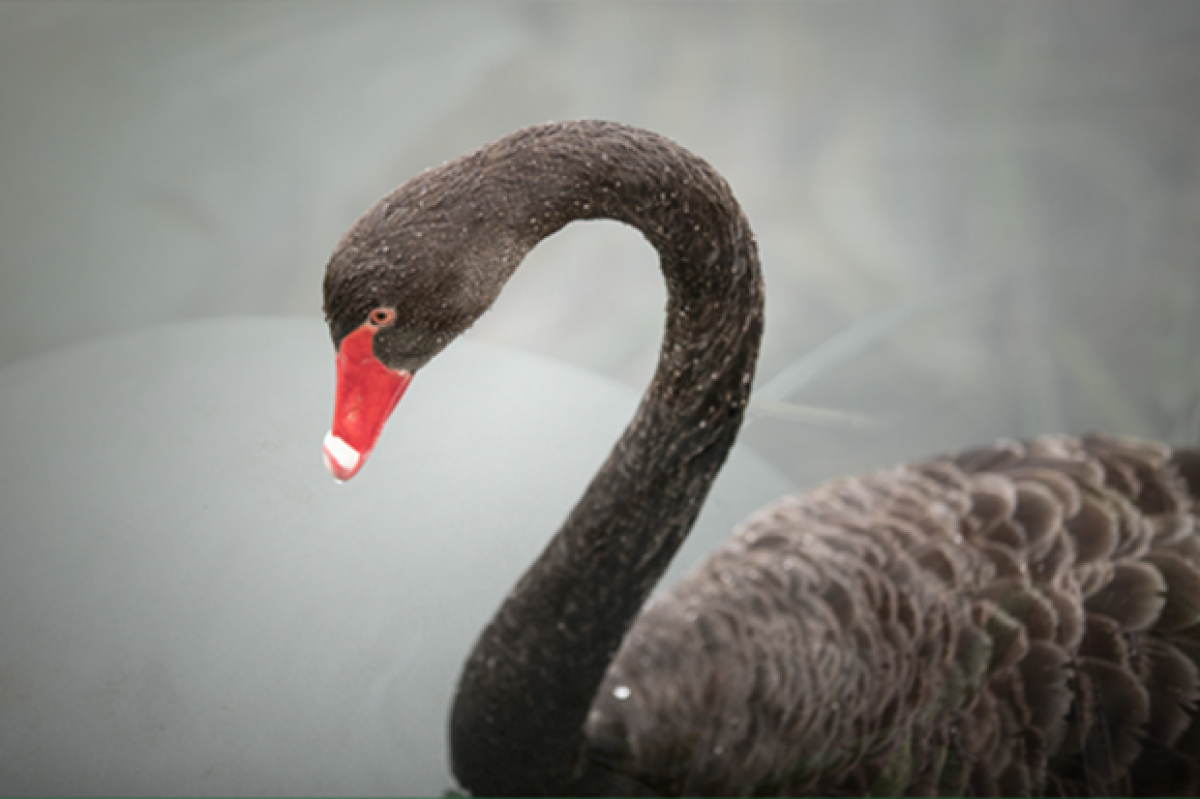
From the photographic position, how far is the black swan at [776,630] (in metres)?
0.70

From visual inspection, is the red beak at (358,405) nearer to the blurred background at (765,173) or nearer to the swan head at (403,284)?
the swan head at (403,284)

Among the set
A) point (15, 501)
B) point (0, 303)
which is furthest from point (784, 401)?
point (0, 303)

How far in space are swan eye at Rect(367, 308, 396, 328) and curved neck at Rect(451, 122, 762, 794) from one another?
0.52 feet

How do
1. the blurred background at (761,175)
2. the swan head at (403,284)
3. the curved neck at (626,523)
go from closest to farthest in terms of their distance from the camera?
the swan head at (403,284)
the curved neck at (626,523)
the blurred background at (761,175)

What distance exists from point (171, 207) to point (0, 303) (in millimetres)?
233

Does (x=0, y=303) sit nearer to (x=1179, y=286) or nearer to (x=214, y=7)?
(x=214, y=7)

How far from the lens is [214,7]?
3.95 ft

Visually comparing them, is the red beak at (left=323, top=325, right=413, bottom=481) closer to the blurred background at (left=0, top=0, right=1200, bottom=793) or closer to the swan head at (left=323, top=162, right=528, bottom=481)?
the swan head at (left=323, top=162, right=528, bottom=481)

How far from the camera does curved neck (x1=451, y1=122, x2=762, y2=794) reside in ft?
2.19

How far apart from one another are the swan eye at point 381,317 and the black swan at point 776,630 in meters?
0.05

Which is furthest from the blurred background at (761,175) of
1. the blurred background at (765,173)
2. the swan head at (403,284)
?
the swan head at (403,284)

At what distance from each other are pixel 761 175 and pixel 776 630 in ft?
2.40

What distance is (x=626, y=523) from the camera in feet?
2.54

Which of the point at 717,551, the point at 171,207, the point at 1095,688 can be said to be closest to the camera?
the point at 1095,688
